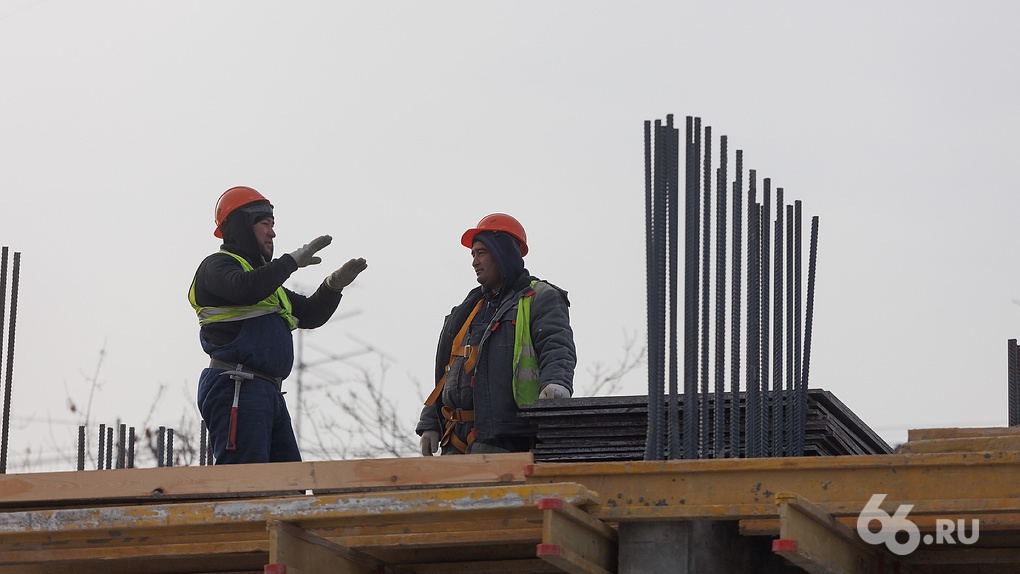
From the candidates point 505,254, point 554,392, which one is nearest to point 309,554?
point 554,392

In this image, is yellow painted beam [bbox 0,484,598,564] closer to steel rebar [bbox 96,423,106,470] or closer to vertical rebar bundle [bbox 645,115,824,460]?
vertical rebar bundle [bbox 645,115,824,460]

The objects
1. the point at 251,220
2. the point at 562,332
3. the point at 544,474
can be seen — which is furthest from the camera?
the point at 251,220

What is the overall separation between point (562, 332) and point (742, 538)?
7.41 ft

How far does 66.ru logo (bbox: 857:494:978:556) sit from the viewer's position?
18.2ft

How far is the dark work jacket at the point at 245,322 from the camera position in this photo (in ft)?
27.1

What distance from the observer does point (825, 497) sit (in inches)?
222

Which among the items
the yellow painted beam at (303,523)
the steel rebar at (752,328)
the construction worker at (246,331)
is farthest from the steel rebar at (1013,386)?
the construction worker at (246,331)

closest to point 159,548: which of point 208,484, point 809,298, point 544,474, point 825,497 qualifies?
point 208,484

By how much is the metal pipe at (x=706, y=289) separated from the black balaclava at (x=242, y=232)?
3216 mm

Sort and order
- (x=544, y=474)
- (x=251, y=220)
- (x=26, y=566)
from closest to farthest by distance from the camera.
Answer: (x=544, y=474)
(x=26, y=566)
(x=251, y=220)

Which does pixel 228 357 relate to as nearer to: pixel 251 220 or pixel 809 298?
pixel 251 220

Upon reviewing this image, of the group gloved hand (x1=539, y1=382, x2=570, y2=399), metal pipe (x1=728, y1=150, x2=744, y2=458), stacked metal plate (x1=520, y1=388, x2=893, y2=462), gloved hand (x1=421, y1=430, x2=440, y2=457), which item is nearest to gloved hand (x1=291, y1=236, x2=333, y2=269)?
gloved hand (x1=421, y1=430, x2=440, y2=457)

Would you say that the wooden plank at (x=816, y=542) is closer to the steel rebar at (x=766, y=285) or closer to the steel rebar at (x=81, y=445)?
the steel rebar at (x=766, y=285)

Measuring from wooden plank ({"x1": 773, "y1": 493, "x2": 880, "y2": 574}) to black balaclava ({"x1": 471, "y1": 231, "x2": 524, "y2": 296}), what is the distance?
3.25 m
